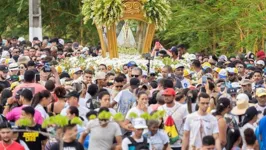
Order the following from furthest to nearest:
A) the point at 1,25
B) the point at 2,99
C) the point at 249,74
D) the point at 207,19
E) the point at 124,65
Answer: the point at 1,25, the point at 207,19, the point at 124,65, the point at 249,74, the point at 2,99

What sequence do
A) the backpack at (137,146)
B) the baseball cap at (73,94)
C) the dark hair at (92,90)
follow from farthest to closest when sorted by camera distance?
the dark hair at (92,90), the baseball cap at (73,94), the backpack at (137,146)

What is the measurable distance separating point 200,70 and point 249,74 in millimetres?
1184

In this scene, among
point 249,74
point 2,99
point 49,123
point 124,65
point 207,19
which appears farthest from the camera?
point 207,19

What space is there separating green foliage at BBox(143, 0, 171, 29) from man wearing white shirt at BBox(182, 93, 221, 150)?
1258 centimetres

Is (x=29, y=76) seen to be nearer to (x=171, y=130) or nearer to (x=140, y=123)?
(x=171, y=130)

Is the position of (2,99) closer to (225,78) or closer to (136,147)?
(136,147)

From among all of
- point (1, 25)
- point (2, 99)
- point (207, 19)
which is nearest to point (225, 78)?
point (2, 99)

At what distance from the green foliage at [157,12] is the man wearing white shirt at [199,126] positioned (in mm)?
12582

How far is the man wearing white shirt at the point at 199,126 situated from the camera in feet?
60.8

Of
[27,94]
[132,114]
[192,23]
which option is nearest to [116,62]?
[192,23]

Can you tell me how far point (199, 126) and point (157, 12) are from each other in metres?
13.0

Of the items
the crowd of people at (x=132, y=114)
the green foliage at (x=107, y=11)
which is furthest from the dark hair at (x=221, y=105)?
the green foliage at (x=107, y=11)

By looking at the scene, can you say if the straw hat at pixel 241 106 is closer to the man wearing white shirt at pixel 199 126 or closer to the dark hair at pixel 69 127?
the man wearing white shirt at pixel 199 126

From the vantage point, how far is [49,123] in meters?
16.0
